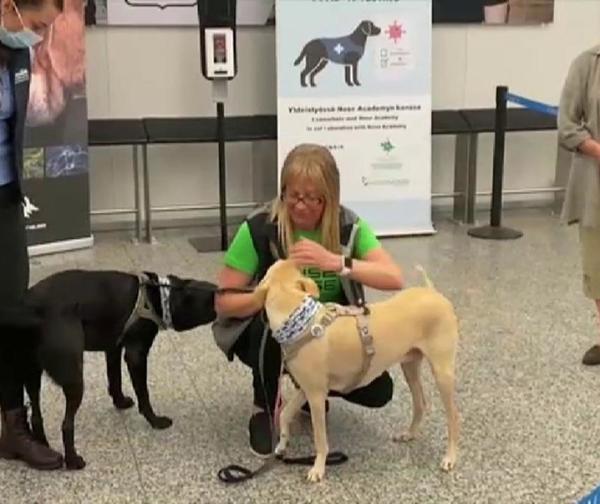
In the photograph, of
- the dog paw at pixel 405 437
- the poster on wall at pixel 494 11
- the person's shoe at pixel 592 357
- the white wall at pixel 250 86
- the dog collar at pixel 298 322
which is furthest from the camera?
the poster on wall at pixel 494 11

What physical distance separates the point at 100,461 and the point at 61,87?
2.80 metres

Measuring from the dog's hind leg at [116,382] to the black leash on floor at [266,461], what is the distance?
0.45 metres

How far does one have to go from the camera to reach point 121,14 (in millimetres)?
5629

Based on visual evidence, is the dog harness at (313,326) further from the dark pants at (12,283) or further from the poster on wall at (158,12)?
the poster on wall at (158,12)

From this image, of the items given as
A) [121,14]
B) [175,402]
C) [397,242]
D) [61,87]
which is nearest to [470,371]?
[175,402]

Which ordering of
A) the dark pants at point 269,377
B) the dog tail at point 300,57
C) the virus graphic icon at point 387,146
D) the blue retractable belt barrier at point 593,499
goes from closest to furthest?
1. the blue retractable belt barrier at point 593,499
2. the dark pants at point 269,377
3. the dog tail at point 300,57
4. the virus graphic icon at point 387,146

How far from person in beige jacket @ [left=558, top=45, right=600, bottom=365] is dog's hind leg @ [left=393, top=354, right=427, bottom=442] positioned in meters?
0.96

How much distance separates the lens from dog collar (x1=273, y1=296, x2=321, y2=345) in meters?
2.46

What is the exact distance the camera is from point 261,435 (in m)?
2.85

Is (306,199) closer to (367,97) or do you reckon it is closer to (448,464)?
(448,464)

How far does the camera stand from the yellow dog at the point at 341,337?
8.12ft

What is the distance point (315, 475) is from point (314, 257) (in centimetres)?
62

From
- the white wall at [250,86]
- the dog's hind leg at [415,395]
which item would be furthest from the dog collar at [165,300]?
the white wall at [250,86]

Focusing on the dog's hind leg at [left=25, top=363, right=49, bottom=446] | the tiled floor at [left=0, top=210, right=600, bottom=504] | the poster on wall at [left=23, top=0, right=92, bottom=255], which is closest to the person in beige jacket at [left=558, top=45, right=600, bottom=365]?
the tiled floor at [left=0, top=210, right=600, bottom=504]
